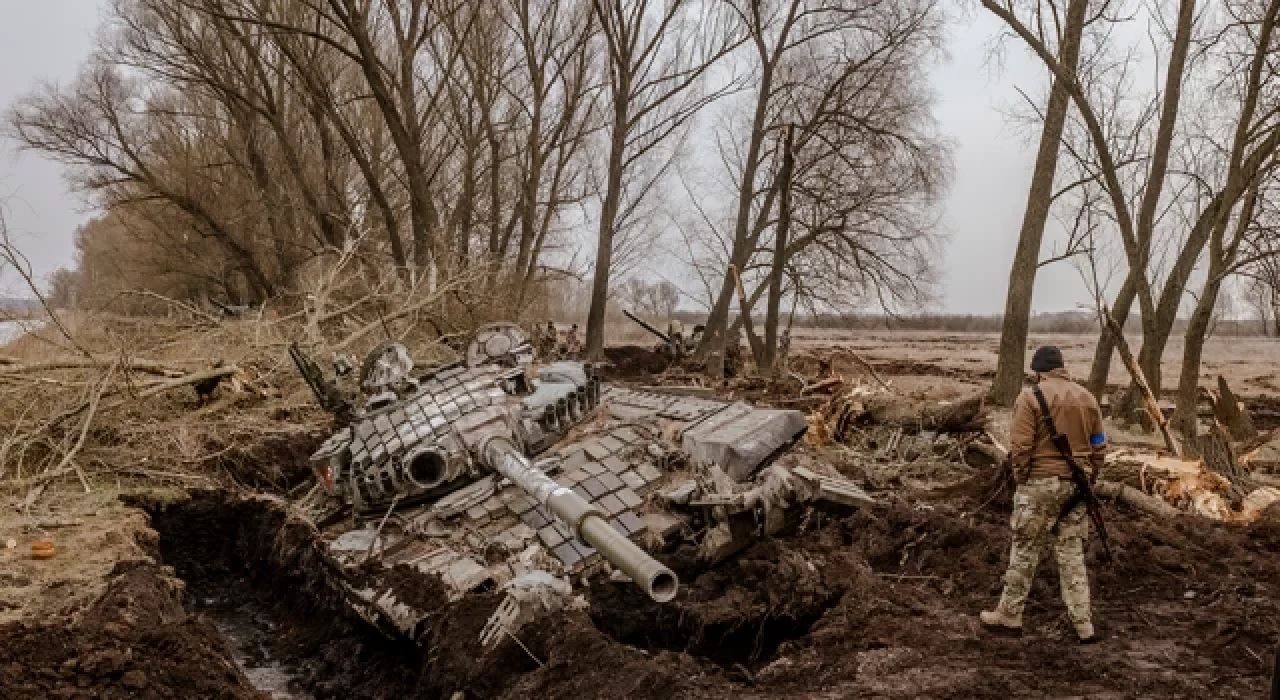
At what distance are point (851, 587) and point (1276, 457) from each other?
837 cm

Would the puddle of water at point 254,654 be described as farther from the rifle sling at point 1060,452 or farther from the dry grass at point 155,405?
the rifle sling at point 1060,452

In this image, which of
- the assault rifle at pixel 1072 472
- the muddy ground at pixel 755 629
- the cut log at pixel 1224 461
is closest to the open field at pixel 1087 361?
the cut log at pixel 1224 461

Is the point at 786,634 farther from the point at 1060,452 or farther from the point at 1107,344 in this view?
the point at 1107,344

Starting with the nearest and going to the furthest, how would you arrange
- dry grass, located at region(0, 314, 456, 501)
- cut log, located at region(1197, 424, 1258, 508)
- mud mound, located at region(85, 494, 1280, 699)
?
1. mud mound, located at region(85, 494, 1280, 699)
2. cut log, located at region(1197, 424, 1258, 508)
3. dry grass, located at region(0, 314, 456, 501)

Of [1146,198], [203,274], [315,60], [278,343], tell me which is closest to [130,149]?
[203,274]

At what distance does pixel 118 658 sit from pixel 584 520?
277 centimetres

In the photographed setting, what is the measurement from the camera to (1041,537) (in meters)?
6.43

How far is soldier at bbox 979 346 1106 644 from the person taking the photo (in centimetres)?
636

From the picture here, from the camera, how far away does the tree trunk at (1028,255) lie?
1539 centimetres

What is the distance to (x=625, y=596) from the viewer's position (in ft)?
23.2

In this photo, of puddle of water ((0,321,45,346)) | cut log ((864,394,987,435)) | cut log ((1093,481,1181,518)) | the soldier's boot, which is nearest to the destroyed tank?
the soldier's boot

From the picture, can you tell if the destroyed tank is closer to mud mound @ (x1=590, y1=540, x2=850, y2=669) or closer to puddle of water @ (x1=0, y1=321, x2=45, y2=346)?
mud mound @ (x1=590, y1=540, x2=850, y2=669)

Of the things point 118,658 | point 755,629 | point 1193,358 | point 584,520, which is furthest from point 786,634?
point 1193,358

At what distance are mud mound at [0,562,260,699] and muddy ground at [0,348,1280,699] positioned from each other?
2 cm
